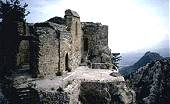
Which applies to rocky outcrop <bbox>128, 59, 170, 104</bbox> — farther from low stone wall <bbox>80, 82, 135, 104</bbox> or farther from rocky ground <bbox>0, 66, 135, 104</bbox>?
low stone wall <bbox>80, 82, 135, 104</bbox>

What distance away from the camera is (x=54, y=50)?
77.3ft

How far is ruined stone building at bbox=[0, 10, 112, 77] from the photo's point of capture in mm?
22016

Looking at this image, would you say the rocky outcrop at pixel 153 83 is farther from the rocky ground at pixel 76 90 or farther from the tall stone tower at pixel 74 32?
the rocky ground at pixel 76 90

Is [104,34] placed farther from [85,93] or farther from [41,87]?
[41,87]

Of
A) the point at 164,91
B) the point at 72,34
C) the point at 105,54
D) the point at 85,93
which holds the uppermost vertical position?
the point at 72,34

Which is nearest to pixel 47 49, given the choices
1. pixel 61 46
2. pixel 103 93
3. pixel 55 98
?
pixel 61 46

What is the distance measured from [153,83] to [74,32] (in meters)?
14.6

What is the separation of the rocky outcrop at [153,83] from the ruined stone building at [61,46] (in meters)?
7.00

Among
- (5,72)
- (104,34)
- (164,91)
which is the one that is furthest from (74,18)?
(164,91)

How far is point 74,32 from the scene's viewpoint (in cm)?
2969

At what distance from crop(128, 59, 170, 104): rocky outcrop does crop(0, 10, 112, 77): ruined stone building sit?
7003 millimetres

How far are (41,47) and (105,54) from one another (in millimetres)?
13463

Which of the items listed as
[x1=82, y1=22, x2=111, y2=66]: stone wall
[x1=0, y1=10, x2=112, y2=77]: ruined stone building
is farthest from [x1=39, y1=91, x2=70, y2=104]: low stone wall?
[x1=82, y1=22, x2=111, y2=66]: stone wall

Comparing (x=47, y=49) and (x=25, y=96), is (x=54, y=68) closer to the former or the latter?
(x=47, y=49)
